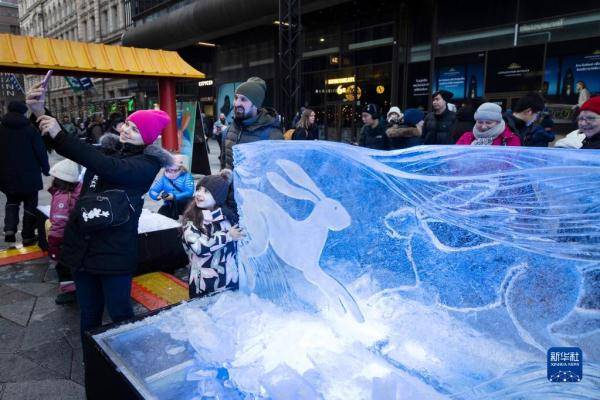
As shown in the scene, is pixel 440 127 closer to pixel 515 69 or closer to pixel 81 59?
pixel 81 59

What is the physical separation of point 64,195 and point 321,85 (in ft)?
49.1

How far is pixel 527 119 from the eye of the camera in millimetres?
3695

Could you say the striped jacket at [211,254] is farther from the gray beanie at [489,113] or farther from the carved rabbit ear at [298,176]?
the gray beanie at [489,113]

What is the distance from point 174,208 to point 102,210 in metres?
2.46

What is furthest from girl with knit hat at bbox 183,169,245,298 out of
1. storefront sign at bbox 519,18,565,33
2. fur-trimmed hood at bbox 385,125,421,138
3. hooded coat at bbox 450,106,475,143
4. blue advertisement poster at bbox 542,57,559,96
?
storefront sign at bbox 519,18,565,33

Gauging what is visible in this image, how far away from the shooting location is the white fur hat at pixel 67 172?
3.09 metres

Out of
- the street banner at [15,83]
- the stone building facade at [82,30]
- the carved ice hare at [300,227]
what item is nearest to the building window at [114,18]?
the stone building facade at [82,30]

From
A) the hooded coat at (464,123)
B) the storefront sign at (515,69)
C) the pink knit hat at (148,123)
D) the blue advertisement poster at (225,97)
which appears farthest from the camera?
the blue advertisement poster at (225,97)

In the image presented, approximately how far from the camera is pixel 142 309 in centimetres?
320

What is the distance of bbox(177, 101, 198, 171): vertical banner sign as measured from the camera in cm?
779

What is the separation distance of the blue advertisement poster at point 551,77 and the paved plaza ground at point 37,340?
36.8ft

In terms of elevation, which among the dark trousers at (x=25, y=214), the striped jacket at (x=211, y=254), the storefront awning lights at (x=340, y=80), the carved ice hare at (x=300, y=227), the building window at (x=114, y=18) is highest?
the building window at (x=114, y=18)

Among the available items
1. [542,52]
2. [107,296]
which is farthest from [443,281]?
[542,52]

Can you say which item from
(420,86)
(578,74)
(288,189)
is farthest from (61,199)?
(420,86)
